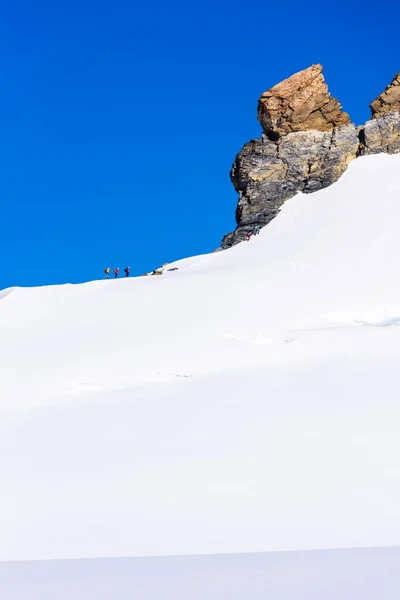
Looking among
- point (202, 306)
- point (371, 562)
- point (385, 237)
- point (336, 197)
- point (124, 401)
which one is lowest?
point (371, 562)

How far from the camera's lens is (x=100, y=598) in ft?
19.6

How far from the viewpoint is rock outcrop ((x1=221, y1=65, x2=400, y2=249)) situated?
4162 centimetres

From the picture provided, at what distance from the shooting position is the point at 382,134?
4344 centimetres

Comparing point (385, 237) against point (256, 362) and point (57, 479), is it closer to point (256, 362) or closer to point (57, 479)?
point (256, 362)

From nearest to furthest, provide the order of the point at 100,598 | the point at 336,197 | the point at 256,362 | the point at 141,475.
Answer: the point at 100,598
the point at 141,475
the point at 256,362
the point at 336,197

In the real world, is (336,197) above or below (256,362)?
above

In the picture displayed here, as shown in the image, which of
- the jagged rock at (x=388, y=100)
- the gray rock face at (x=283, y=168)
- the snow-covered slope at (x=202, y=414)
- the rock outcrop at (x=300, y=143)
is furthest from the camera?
the jagged rock at (x=388, y=100)

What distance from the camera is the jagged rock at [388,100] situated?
45469 millimetres

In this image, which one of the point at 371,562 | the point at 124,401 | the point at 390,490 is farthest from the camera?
the point at 124,401

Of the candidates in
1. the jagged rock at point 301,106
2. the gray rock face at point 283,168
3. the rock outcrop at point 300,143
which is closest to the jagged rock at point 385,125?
the rock outcrop at point 300,143

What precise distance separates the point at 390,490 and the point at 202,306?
48.5 feet

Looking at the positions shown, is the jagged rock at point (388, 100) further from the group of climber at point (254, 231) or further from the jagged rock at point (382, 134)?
the group of climber at point (254, 231)

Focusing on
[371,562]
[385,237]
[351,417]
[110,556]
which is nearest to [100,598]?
[110,556]

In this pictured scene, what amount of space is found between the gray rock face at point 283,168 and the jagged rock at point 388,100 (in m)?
3.28
